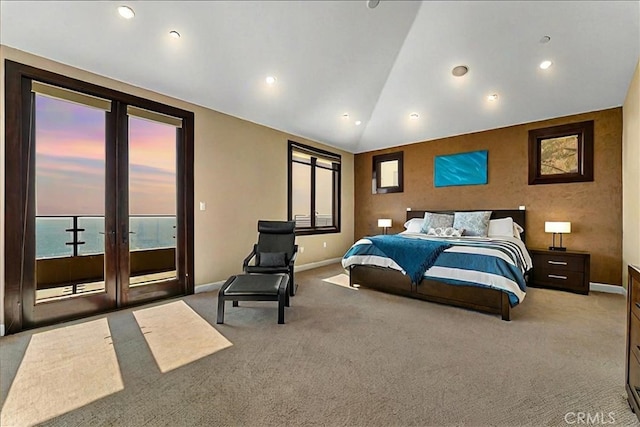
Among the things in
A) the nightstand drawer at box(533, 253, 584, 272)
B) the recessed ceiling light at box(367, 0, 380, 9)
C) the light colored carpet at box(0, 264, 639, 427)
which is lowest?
the light colored carpet at box(0, 264, 639, 427)

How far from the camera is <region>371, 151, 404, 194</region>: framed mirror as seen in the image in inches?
261

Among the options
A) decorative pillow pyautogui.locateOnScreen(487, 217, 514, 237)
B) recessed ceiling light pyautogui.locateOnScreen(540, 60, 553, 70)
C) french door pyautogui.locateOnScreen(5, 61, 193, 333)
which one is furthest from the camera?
decorative pillow pyautogui.locateOnScreen(487, 217, 514, 237)

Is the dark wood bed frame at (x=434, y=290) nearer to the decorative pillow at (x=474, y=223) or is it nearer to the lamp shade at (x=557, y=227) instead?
the lamp shade at (x=557, y=227)

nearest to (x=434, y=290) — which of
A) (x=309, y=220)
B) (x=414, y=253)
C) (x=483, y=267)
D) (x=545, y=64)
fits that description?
(x=414, y=253)

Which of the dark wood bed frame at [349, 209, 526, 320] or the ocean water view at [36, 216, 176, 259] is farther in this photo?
the dark wood bed frame at [349, 209, 526, 320]

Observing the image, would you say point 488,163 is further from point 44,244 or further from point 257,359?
Result: point 44,244

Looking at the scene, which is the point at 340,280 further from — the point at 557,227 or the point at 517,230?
the point at 557,227

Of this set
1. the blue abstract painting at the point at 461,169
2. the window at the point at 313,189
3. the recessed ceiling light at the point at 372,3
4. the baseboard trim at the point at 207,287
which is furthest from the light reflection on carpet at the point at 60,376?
the blue abstract painting at the point at 461,169

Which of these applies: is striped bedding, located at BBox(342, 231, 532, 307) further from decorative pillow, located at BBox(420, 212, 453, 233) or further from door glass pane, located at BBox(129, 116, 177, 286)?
door glass pane, located at BBox(129, 116, 177, 286)

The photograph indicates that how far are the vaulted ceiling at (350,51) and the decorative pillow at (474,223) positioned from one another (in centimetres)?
167

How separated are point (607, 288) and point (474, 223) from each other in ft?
6.58

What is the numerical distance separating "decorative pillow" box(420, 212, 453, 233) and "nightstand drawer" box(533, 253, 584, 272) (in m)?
1.39

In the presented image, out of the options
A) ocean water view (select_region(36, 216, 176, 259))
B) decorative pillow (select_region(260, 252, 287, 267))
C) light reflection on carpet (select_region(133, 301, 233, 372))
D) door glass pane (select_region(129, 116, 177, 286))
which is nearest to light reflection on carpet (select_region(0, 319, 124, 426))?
light reflection on carpet (select_region(133, 301, 233, 372))

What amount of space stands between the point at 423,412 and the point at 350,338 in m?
1.06
